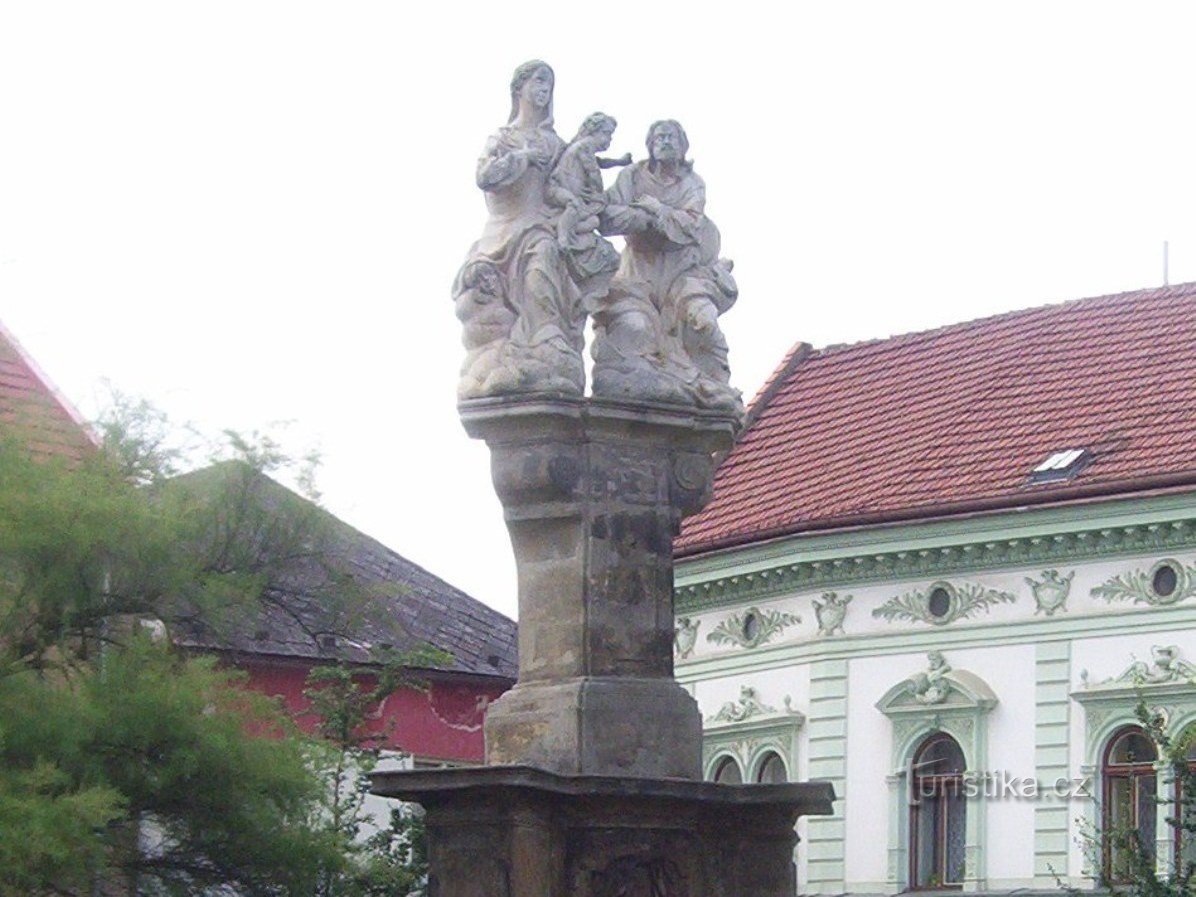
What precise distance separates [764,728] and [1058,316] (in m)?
5.35

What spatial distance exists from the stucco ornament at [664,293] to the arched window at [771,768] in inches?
796

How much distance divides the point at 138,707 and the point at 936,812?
44.5 feet

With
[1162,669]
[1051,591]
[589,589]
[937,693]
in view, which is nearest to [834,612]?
[937,693]

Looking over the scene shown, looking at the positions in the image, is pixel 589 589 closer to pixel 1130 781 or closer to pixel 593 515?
pixel 593 515

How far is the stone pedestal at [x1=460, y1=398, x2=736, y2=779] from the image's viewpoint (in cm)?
1560

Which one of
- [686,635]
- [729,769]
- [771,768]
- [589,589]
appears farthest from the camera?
[686,635]

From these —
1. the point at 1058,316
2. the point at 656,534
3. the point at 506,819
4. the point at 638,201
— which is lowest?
the point at 506,819

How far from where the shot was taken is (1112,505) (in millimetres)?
32875

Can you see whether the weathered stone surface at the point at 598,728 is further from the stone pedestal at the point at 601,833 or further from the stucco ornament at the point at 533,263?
the stucco ornament at the point at 533,263

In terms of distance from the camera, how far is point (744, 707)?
120 ft

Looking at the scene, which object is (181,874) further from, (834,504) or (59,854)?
(834,504)

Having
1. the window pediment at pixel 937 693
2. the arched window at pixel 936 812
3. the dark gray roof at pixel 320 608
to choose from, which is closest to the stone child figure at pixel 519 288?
the dark gray roof at pixel 320 608

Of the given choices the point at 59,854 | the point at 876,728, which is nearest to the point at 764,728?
the point at 876,728

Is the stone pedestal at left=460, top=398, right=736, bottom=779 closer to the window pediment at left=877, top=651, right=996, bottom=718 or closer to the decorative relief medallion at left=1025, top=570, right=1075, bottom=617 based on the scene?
the decorative relief medallion at left=1025, top=570, right=1075, bottom=617
